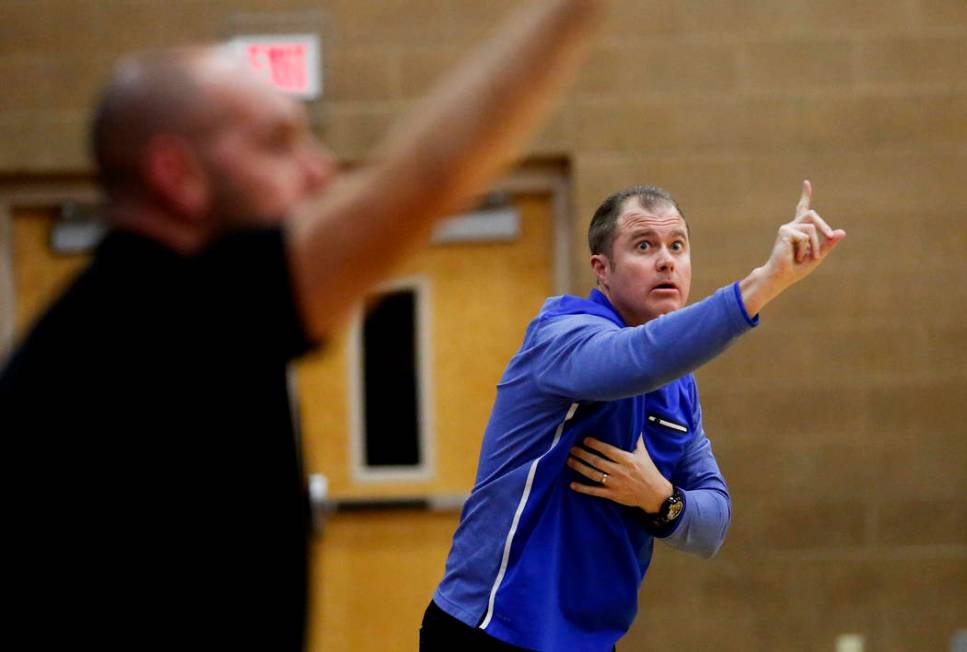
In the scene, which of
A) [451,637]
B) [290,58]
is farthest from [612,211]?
[290,58]

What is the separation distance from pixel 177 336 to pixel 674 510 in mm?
1738

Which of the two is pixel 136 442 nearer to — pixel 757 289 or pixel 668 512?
pixel 757 289

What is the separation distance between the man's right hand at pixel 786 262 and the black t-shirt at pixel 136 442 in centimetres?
112

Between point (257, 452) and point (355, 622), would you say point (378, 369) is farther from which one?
point (257, 452)

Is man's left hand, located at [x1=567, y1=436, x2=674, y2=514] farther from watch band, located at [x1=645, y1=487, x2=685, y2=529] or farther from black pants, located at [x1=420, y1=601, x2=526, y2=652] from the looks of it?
black pants, located at [x1=420, y1=601, x2=526, y2=652]

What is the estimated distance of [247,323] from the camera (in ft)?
3.88

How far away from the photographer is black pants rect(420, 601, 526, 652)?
106 inches

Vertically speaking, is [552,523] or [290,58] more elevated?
[290,58]

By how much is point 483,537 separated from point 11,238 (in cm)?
348

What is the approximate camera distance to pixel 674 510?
276 cm

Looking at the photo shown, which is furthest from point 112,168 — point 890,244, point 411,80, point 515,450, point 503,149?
point 890,244

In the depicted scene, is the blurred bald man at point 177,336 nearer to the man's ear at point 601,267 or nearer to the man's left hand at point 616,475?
the man's left hand at point 616,475

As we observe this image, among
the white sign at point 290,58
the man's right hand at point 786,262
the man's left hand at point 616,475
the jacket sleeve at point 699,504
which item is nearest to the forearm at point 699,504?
the jacket sleeve at point 699,504

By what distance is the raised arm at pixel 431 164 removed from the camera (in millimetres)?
1136
